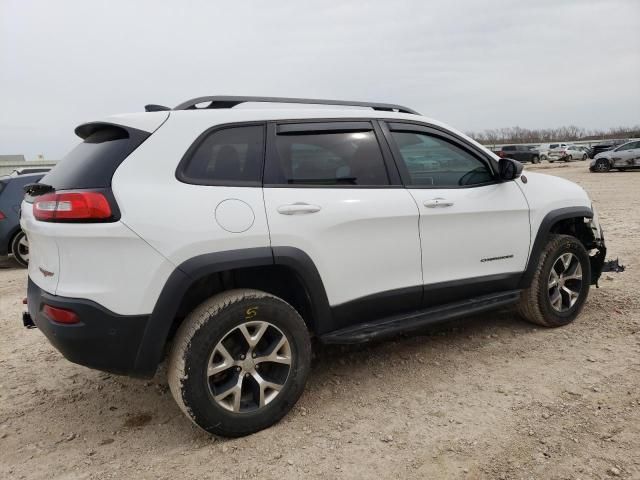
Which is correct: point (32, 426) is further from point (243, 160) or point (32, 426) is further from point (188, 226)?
point (243, 160)

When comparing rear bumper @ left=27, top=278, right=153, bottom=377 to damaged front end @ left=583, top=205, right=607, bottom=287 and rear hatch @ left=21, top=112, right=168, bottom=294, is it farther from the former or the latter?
damaged front end @ left=583, top=205, right=607, bottom=287

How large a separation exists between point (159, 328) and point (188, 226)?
1.76 feet

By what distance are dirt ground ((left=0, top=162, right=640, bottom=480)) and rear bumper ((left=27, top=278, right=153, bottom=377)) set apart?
0.55 meters

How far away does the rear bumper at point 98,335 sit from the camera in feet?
7.71

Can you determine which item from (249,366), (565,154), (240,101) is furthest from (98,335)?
(565,154)

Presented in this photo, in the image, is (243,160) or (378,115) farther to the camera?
(378,115)

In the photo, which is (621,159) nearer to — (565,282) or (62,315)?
(565,282)

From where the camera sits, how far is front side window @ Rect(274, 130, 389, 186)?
2904 millimetres

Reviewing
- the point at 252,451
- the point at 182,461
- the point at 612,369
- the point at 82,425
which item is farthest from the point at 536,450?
the point at 82,425

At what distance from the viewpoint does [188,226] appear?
246 cm

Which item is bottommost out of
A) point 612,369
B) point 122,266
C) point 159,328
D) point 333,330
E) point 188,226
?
point 612,369

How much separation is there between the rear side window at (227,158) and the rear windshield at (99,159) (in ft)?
0.92

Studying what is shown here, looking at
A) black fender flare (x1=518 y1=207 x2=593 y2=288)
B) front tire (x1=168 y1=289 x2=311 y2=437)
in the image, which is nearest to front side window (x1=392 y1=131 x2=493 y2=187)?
black fender flare (x1=518 y1=207 x2=593 y2=288)

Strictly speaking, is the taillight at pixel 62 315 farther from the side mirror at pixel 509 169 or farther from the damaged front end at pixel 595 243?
the damaged front end at pixel 595 243
